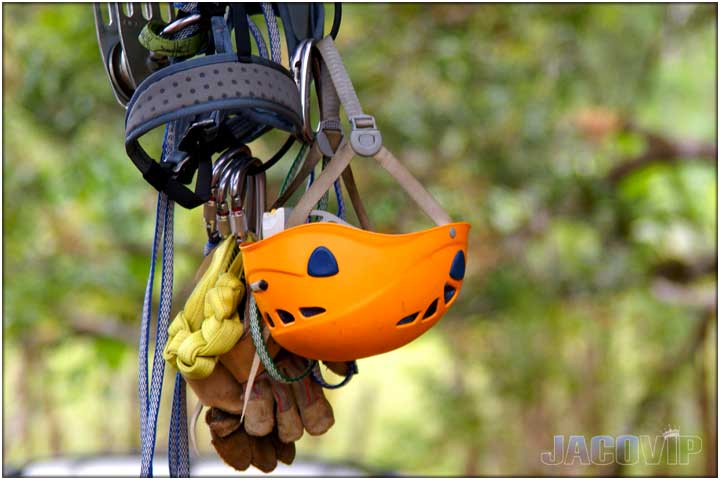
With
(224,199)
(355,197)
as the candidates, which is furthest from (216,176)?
(355,197)

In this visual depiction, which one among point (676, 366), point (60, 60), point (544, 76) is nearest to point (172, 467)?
point (60, 60)

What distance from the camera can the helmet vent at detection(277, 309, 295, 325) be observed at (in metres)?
0.68

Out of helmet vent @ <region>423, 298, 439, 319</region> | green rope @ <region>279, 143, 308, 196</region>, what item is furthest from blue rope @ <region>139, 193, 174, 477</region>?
helmet vent @ <region>423, 298, 439, 319</region>

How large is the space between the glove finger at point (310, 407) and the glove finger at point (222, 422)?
6cm

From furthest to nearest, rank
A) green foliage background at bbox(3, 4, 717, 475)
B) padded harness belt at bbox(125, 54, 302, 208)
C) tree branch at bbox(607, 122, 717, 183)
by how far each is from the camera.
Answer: tree branch at bbox(607, 122, 717, 183)
green foliage background at bbox(3, 4, 717, 475)
padded harness belt at bbox(125, 54, 302, 208)

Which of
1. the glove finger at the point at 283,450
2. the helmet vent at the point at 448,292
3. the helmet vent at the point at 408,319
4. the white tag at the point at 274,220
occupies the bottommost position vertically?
the glove finger at the point at 283,450

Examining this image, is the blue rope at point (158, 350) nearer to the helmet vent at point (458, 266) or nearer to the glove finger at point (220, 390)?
the glove finger at point (220, 390)

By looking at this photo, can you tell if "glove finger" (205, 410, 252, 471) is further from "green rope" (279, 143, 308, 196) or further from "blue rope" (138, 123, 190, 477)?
"green rope" (279, 143, 308, 196)

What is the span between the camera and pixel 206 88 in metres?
0.64

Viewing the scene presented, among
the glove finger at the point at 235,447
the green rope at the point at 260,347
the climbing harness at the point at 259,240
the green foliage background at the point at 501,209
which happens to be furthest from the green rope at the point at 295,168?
the green foliage background at the point at 501,209

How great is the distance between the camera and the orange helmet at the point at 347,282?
25.7 inches

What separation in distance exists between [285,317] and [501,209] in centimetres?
259

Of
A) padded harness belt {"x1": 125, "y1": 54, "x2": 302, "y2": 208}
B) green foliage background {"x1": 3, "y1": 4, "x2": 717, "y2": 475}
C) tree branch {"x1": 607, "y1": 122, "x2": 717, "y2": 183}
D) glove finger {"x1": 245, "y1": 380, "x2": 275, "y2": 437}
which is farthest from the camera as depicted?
tree branch {"x1": 607, "y1": 122, "x2": 717, "y2": 183}

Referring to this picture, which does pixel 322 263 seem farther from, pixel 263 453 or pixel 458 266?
pixel 263 453
